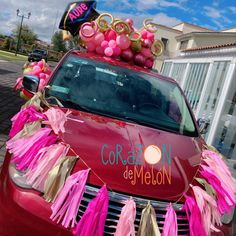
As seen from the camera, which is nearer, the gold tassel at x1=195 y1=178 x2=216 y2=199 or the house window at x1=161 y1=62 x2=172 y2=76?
the gold tassel at x1=195 y1=178 x2=216 y2=199

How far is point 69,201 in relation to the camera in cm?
271

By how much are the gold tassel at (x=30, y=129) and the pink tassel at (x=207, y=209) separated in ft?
4.33

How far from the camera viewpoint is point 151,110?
432 centimetres

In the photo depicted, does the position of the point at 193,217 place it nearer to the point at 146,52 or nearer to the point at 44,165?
the point at 44,165

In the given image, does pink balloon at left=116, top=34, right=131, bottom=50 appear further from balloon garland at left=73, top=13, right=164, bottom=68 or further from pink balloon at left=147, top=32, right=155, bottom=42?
pink balloon at left=147, top=32, right=155, bottom=42

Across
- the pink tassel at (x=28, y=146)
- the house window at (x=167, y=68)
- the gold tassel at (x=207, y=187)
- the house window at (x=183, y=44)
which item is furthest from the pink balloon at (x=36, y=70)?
the house window at (x=183, y=44)

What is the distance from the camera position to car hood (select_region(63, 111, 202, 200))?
112 inches

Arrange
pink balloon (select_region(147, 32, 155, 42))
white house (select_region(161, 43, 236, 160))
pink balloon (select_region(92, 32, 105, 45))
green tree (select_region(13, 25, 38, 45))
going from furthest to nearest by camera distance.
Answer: green tree (select_region(13, 25, 38, 45)) < white house (select_region(161, 43, 236, 160)) < pink balloon (select_region(147, 32, 155, 42)) < pink balloon (select_region(92, 32, 105, 45))

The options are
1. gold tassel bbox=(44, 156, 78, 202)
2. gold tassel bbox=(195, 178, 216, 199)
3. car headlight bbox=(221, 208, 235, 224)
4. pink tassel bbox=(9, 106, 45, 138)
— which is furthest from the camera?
pink tassel bbox=(9, 106, 45, 138)

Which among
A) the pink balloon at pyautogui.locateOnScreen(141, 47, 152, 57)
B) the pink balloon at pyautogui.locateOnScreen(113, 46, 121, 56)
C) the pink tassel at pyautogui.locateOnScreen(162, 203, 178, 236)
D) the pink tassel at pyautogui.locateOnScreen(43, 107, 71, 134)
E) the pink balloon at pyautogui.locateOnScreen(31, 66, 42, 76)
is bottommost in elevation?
the pink tassel at pyautogui.locateOnScreen(162, 203, 178, 236)

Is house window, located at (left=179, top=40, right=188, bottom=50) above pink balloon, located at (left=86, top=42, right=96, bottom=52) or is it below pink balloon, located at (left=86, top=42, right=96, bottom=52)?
above

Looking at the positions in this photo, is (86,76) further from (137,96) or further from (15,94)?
(15,94)

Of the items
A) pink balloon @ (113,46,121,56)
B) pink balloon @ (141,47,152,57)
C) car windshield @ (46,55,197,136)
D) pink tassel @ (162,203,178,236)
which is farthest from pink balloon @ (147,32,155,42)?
pink tassel @ (162,203,178,236)

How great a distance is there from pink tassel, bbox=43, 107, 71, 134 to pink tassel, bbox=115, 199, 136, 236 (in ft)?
2.79
